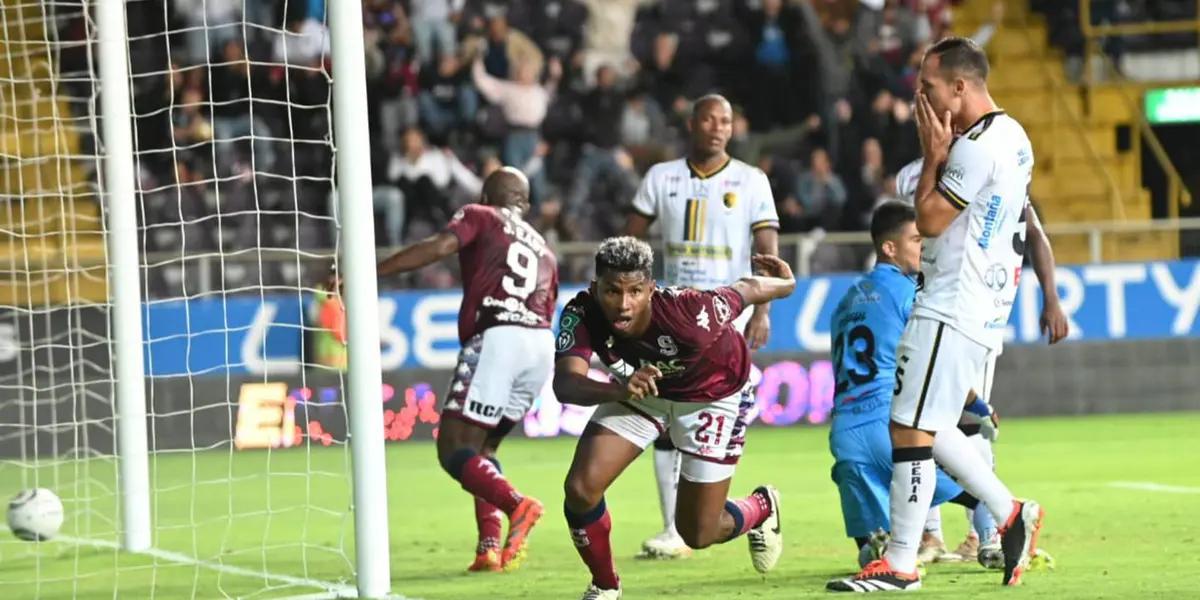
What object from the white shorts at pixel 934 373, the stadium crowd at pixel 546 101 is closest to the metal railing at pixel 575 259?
the stadium crowd at pixel 546 101

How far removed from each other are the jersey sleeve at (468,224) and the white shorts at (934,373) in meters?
2.76

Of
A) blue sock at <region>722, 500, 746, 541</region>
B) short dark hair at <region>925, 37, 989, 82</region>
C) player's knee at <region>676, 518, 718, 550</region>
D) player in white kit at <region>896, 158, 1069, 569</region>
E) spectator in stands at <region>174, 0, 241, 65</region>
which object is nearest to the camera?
short dark hair at <region>925, 37, 989, 82</region>

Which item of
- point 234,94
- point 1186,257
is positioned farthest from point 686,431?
point 234,94

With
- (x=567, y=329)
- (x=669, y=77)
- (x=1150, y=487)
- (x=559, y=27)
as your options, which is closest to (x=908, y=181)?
(x=567, y=329)

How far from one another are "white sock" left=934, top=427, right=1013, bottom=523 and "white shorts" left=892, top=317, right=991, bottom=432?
0.77ft

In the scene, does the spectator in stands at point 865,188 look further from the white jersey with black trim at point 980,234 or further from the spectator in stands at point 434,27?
the white jersey with black trim at point 980,234

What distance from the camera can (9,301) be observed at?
51.0 feet

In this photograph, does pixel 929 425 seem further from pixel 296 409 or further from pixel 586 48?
pixel 586 48

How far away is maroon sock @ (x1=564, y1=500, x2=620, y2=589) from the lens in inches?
291

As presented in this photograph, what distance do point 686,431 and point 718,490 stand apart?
0.31 metres

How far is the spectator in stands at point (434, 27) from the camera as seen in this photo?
1952cm

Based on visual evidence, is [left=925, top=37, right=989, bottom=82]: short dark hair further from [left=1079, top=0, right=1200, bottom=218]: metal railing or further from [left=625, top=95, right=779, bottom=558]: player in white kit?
[left=1079, top=0, right=1200, bottom=218]: metal railing

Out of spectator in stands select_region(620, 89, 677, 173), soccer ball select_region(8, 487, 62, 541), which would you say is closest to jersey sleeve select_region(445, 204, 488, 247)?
Result: soccer ball select_region(8, 487, 62, 541)

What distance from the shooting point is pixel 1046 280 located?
869 cm
